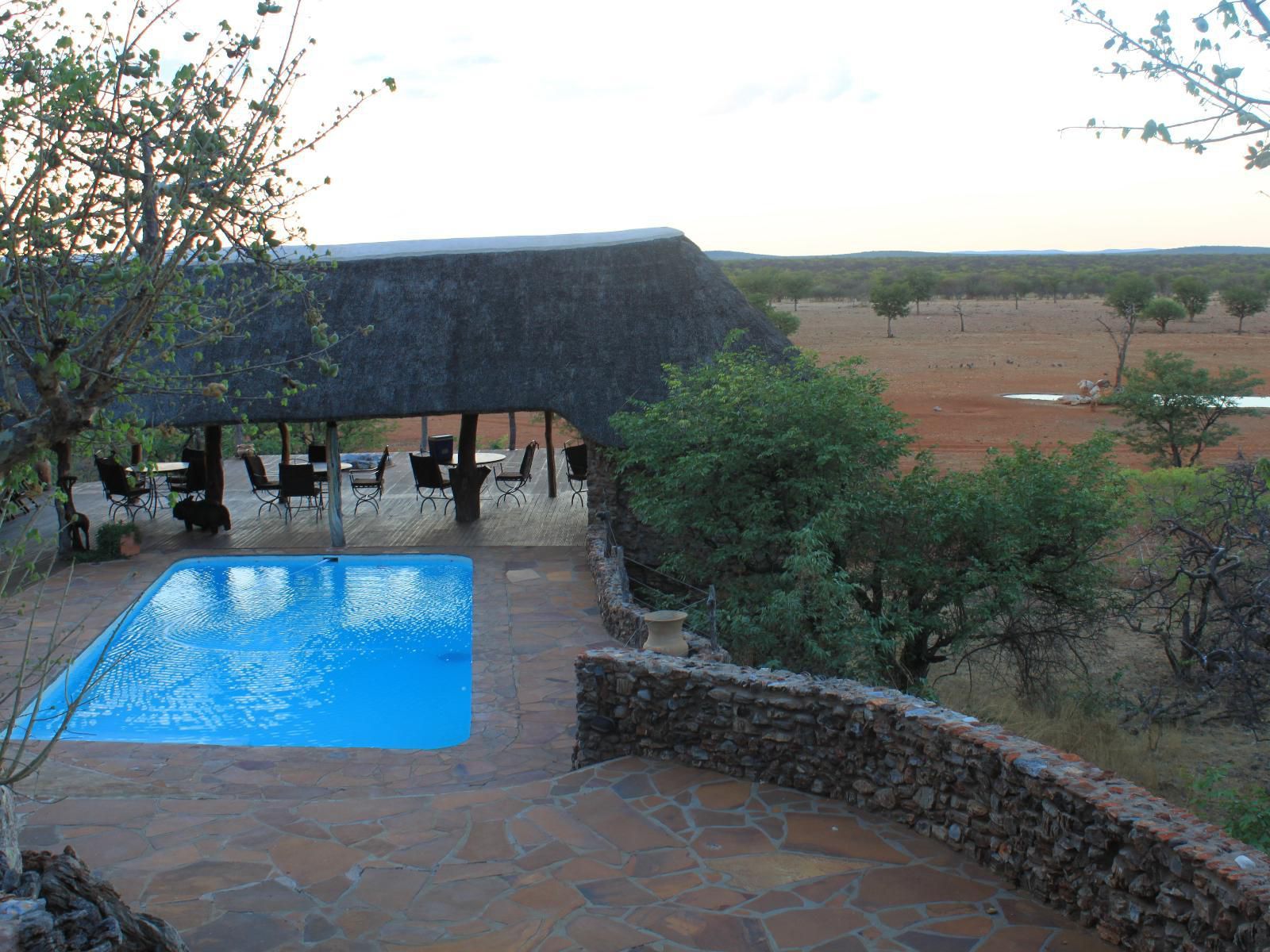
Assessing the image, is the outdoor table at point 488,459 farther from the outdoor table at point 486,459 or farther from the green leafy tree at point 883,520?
the green leafy tree at point 883,520

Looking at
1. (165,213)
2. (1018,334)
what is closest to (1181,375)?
(165,213)

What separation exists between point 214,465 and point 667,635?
31.4 feet

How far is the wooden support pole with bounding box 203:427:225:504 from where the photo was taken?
1463 centimetres

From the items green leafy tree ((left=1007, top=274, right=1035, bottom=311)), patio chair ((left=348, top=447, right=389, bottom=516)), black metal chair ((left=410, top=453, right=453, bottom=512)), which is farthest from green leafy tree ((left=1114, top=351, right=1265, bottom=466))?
green leafy tree ((left=1007, top=274, right=1035, bottom=311))

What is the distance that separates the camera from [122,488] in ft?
47.0

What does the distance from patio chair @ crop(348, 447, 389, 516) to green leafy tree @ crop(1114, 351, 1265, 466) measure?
13059 millimetres

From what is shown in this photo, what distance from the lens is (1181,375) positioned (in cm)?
1892

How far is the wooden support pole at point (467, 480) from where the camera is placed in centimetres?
1465

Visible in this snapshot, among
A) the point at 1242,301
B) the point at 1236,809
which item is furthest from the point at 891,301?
the point at 1236,809

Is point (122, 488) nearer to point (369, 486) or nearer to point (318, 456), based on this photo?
point (318, 456)

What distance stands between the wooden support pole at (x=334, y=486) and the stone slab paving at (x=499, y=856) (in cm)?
574

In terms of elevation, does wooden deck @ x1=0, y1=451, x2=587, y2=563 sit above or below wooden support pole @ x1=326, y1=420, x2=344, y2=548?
below

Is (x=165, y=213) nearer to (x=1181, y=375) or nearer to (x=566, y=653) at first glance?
(x=566, y=653)

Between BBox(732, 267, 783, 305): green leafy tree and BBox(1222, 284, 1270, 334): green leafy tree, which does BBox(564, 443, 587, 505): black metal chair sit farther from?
BBox(1222, 284, 1270, 334): green leafy tree
